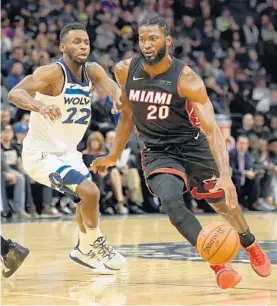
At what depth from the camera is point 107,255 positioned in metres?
7.39

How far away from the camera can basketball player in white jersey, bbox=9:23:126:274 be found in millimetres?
7332

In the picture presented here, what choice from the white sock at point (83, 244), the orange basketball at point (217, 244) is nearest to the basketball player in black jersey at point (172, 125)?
the orange basketball at point (217, 244)

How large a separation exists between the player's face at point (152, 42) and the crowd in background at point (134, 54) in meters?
7.27

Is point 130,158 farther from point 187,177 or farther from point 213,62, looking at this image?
point 187,177

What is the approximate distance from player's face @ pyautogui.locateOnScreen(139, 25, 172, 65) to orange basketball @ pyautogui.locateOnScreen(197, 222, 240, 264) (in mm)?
1381

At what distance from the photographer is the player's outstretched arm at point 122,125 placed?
6.90m

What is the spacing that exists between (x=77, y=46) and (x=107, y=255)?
1.77 metres

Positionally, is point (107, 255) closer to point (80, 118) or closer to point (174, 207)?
point (80, 118)

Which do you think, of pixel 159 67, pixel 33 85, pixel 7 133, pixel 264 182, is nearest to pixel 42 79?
pixel 33 85

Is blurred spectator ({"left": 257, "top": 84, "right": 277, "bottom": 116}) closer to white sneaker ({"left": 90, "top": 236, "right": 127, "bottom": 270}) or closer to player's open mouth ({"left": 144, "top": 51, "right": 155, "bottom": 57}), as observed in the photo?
white sneaker ({"left": 90, "top": 236, "right": 127, "bottom": 270})

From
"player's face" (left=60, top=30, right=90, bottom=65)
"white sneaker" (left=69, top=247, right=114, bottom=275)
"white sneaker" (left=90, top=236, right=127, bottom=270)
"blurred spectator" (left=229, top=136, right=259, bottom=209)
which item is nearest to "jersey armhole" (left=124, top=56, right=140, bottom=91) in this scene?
"player's face" (left=60, top=30, right=90, bottom=65)

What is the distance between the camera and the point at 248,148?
55.0 ft

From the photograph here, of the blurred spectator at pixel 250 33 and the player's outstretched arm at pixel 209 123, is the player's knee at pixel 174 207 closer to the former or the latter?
the player's outstretched arm at pixel 209 123

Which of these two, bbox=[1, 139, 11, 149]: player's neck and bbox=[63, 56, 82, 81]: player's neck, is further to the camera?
bbox=[1, 139, 11, 149]: player's neck
